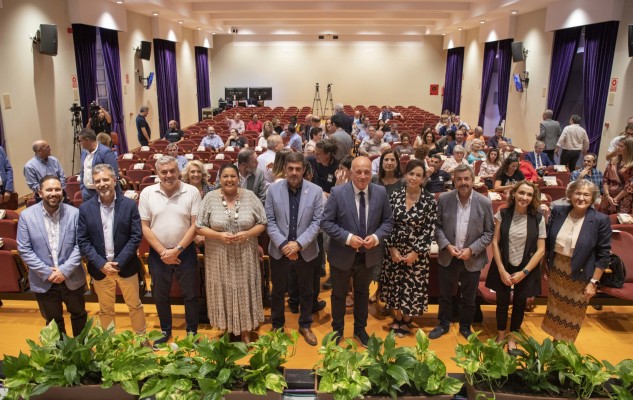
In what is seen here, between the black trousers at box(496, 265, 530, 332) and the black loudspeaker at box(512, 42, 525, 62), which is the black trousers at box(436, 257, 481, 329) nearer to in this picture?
the black trousers at box(496, 265, 530, 332)

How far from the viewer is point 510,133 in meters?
14.4

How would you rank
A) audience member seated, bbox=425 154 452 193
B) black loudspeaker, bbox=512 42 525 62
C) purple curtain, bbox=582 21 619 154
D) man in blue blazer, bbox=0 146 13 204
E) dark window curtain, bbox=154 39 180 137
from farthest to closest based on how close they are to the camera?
dark window curtain, bbox=154 39 180 137 < black loudspeaker, bbox=512 42 525 62 < purple curtain, bbox=582 21 619 154 < man in blue blazer, bbox=0 146 13 204 < audience member seated, bbox=425 154 452 193

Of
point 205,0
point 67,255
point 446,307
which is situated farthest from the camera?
point 205,0

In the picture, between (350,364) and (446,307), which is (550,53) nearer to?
(446,307)

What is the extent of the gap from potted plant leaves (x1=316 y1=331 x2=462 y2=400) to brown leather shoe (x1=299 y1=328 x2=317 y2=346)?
181cm

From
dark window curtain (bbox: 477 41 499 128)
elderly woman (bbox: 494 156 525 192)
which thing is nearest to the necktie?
elderly woman (bbox: 494 156 525 192)

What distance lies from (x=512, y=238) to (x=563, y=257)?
0.35 meters

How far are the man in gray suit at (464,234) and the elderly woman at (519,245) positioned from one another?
0.32 feet

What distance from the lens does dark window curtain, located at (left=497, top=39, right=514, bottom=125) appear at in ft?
47.1

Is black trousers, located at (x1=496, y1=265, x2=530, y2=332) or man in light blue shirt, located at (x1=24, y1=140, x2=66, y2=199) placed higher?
man in light blue shirt, located at (x1=24, y1=140, x2=66, y2=199)

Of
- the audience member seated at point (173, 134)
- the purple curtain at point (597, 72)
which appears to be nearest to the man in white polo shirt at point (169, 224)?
the audience member seated at point (173, 134)

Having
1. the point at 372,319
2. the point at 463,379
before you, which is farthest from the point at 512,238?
the point at 463,379

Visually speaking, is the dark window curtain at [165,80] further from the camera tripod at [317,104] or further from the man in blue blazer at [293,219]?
the man in blue blazer at [293,219]

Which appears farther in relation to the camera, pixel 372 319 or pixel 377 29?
pixel 377 29
